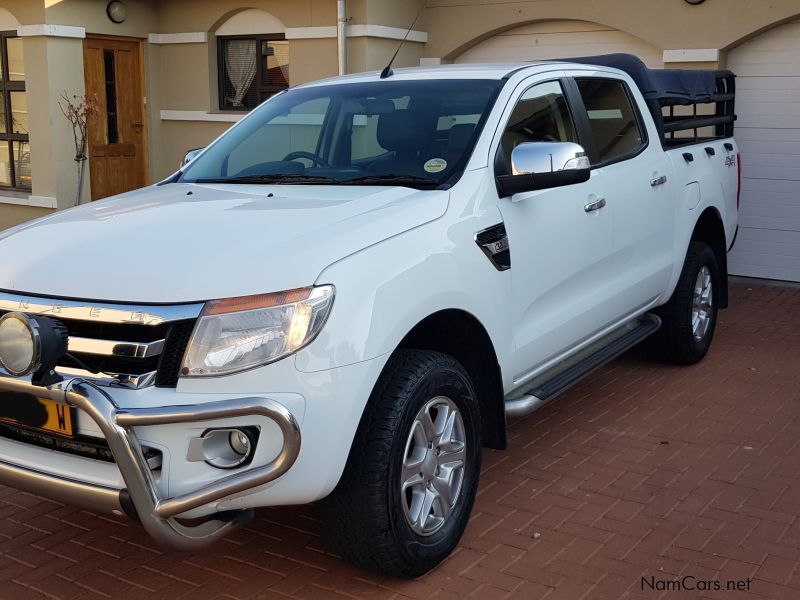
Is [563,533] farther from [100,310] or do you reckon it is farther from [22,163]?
[22,163]

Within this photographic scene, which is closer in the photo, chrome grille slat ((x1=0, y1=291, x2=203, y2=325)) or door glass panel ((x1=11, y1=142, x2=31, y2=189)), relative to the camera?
chrome grille slat ((x1=0, y1=291, x2=203, y2=325))

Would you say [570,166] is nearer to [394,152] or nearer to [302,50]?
[394,152]

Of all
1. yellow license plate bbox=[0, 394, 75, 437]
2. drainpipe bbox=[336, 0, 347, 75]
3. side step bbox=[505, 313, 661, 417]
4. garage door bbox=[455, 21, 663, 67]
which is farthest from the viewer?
drainpipe bbox=[336, 0, 347, 75]

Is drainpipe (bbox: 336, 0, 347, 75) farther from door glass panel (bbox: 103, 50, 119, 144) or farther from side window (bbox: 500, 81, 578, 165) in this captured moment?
side window (bbox: 500, 81, 578, 165)

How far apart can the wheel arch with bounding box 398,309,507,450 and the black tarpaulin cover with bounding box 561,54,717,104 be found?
2705 mm

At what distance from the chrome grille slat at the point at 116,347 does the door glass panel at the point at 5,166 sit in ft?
36.6

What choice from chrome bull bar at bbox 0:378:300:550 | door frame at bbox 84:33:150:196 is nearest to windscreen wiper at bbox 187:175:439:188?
chrome bull bar at bbox 0:378:300:550

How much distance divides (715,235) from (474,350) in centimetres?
336

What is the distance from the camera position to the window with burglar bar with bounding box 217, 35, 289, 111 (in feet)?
39.8

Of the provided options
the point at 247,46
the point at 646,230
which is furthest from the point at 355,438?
the point at 247,46

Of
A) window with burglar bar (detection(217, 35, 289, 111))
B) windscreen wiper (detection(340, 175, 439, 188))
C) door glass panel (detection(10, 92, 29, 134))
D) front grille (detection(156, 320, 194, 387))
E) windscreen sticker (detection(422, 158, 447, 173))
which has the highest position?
window with burglar bar (detection(217, 35, 289, 111))

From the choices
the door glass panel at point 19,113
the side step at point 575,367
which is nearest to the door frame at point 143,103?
the door glass panel at point 19,113

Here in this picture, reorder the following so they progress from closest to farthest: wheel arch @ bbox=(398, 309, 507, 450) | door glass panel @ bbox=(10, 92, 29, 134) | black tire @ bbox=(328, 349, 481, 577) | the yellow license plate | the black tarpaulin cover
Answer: the yellow license plate
black tire @ bbox=(328, 349, 481, 577)
wheel arch @ bbox=(398, 309, 507, 450)
the black tarpaulin cover
door glass panel @ bbox=(10, 92, 29, 134)

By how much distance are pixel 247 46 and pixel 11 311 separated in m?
9.67
